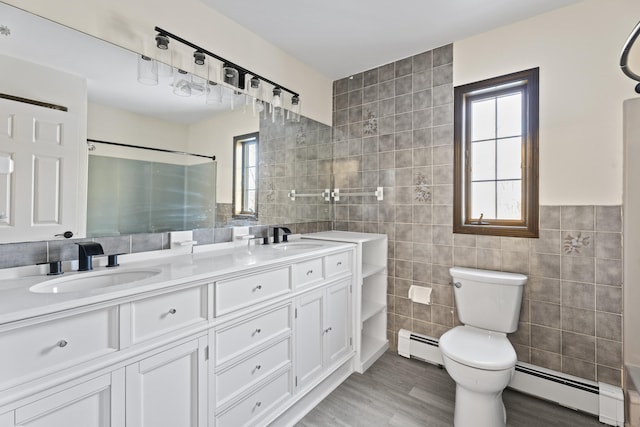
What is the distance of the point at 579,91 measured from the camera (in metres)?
1.74

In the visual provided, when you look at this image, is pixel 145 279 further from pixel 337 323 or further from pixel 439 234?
pixel 439 234

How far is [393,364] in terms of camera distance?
2.27 m

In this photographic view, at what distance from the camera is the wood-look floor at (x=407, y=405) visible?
5.47 feet

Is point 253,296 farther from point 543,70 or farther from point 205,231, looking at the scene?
point 543,70

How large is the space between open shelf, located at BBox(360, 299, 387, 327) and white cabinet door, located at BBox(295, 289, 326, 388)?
1.72 ft

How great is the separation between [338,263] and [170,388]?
1187 mm

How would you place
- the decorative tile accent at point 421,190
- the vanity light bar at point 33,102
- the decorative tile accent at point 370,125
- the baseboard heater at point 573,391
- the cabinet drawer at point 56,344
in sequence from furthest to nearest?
the decorative tile accent at point 370,125
the decorative tile accent at point 421,190
the baseboard heater at point 573,391
the vanity light bar at point 33,102
the cabinet drawer at point 56,344

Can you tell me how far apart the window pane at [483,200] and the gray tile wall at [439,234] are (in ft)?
0.55

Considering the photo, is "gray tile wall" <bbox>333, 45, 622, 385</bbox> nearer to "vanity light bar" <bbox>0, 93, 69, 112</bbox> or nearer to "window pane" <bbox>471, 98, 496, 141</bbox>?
"window pane" <bbox>471, 98, 496, 141</bbox>

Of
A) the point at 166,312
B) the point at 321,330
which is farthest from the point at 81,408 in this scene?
the point at 321,330

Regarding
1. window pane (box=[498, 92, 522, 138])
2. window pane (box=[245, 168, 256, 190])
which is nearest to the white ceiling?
window pane (box=[498, 92, 522, 138])

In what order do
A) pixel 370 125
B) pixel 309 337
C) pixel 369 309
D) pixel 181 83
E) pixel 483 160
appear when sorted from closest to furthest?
pixel 181 83 → pixel 309 337 → pixel 483 160 → pixel 369 309 → pixel 370 125

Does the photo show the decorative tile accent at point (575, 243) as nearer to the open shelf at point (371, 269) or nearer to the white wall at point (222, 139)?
the open shelf at point (371, 269)

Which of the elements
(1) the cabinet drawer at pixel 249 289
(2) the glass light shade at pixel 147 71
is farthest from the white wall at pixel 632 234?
(2) the glass light shade at pixel 147 71
